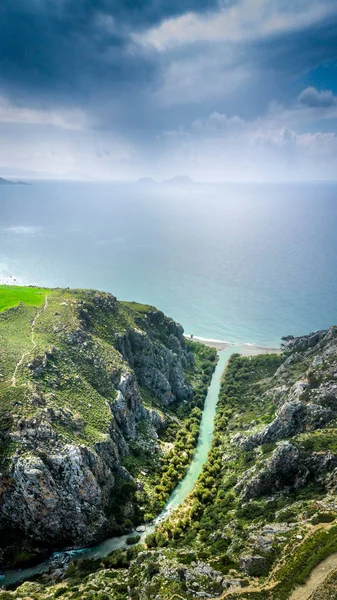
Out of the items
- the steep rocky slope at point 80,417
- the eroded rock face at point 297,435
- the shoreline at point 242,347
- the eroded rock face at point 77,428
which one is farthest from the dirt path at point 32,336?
the shoreline at point 242,347

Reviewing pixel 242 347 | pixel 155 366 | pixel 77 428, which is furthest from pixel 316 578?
pixel 242 347

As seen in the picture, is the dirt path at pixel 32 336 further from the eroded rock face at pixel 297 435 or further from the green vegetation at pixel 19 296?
the eroded rock face at pixel 297 435

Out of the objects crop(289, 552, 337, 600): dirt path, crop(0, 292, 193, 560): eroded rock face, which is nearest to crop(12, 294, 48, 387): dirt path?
crop(0, 292, 193, 560): eroded rock face

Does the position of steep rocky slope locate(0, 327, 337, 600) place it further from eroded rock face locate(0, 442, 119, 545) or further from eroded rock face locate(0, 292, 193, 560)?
eroded rock face locate(0, 292, 193, 560)

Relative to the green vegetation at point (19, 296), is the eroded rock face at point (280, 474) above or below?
below

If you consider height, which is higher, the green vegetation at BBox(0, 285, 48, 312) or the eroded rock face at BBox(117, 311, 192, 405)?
the green vegetation at BBox(0, 285, 48, 312)

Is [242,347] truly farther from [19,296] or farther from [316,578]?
[316,578]
